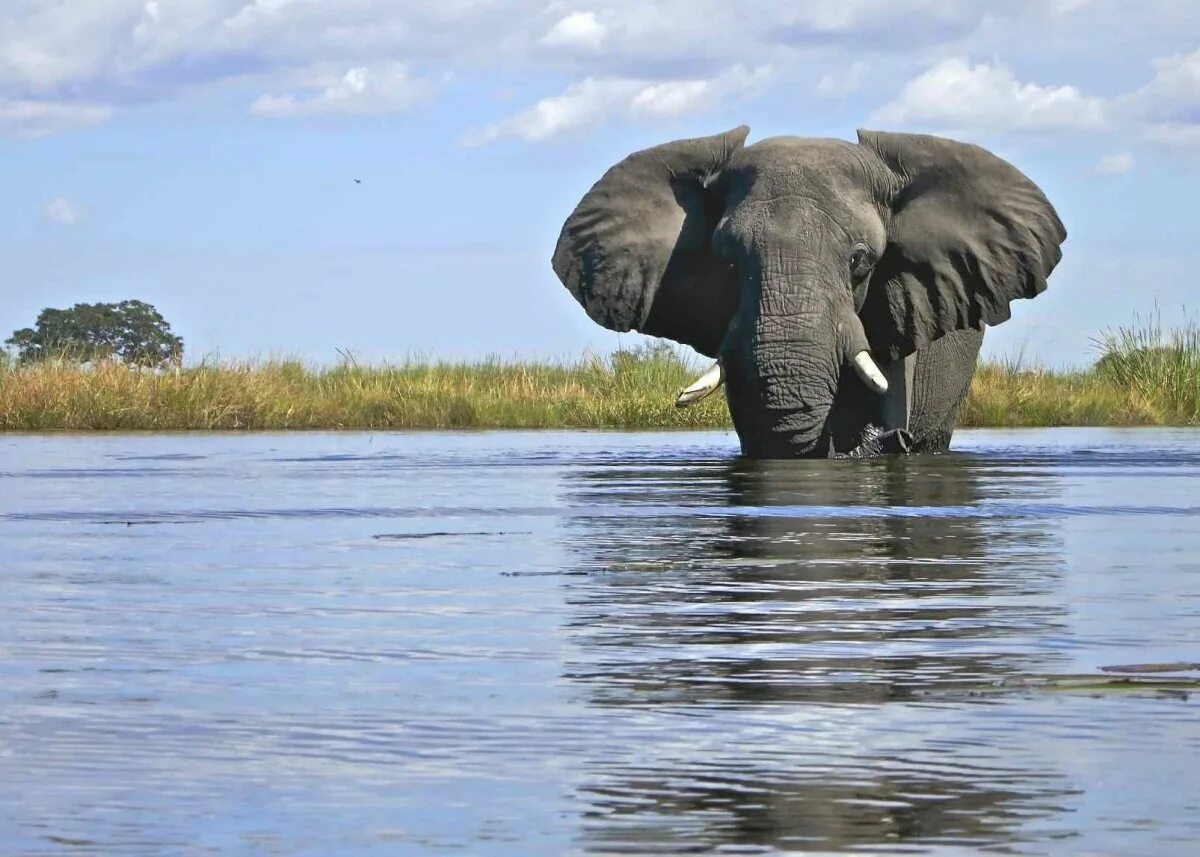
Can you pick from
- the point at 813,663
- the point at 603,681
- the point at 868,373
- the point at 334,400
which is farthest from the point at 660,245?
the point at 334,400

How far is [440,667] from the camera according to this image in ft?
15.7

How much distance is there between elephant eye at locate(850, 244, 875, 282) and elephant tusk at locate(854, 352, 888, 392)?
0.70 meters

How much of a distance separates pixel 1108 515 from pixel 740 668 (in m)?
5.36

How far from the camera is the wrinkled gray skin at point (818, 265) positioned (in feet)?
45.5

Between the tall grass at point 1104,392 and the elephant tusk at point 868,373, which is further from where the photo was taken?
the tall grass at point 1104,392

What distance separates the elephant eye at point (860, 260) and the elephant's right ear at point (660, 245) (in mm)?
777

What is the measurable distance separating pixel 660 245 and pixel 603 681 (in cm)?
1106

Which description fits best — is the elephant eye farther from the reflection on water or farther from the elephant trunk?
the reflection on water

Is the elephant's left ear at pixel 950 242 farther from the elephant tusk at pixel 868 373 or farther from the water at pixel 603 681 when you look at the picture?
the water at pixel 603 681

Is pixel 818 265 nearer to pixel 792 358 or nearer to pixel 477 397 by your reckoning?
pixel 792 358

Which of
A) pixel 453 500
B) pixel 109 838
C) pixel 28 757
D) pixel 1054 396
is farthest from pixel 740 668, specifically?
→ pixel 1054 396

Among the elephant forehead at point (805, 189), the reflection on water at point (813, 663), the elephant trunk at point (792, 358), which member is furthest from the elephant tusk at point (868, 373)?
the reflection on water at point (813, 663)

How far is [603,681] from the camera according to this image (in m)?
4.52

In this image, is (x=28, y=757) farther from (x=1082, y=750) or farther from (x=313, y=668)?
(x=1082, y=750)
